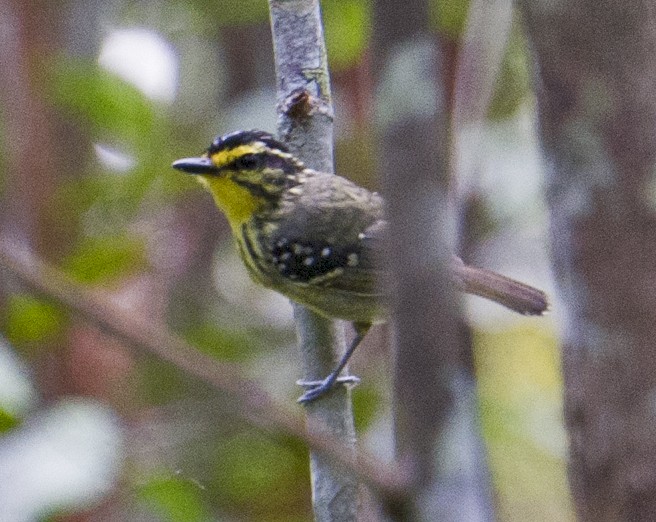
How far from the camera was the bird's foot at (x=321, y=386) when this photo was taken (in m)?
3.07

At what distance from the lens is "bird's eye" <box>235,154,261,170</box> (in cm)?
376

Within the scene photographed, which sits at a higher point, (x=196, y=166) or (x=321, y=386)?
(x=196, y=166)

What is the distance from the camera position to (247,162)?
12.4ft

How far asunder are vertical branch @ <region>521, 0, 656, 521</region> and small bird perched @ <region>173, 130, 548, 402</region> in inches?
75.9

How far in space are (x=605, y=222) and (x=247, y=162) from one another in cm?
232

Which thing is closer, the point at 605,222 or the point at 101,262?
the point at 605,222

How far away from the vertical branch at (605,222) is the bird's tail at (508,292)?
2.07 meters

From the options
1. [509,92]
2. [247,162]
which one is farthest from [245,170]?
[509,92]

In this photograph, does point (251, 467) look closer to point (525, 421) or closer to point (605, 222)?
point (525, 421)

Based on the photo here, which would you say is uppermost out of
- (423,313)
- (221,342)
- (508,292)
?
(423,313)

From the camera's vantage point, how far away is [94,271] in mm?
3656

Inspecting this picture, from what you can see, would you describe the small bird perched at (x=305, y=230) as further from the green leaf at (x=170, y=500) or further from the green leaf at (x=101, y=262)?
the green leaf at (x=170, y=500)

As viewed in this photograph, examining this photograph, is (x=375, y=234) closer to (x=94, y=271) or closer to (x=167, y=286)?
(x=94, y=271)

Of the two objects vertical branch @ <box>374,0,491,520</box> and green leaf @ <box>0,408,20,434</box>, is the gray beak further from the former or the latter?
vertical branch @ <box>374,0,491,520</box>
